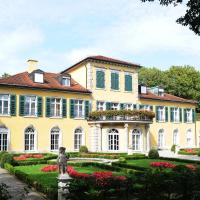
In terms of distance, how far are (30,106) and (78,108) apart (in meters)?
5.17

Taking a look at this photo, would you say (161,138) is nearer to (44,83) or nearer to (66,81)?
(66,81)

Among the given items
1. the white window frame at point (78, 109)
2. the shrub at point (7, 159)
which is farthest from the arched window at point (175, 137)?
the shrub at point (7, 159)

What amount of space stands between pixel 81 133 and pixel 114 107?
488 centimetres

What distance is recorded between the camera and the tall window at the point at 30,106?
3294 cm

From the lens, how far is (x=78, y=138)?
36.1m

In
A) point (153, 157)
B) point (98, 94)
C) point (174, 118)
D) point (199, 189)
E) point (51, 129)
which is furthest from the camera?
point (174, 118)

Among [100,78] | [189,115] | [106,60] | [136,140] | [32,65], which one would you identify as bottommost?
[136,140]

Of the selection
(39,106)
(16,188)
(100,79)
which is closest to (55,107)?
(39,106)

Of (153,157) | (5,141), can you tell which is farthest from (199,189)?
(5,141)

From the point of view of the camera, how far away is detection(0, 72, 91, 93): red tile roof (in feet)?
107

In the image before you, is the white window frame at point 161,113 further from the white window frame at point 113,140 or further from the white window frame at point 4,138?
the white window frame at point 4,138

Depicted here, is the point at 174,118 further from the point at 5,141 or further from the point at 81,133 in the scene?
the point at 5,141

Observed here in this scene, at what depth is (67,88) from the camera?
35.5 m

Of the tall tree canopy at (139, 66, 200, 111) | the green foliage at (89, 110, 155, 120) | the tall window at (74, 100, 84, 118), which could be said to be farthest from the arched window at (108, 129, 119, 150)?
the tall tree canopy at (139, 66, 200, 111)
